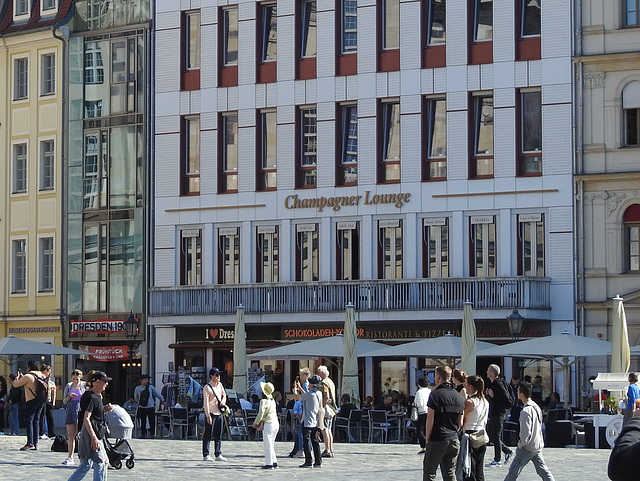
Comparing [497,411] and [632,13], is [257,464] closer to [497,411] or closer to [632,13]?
[497,411]

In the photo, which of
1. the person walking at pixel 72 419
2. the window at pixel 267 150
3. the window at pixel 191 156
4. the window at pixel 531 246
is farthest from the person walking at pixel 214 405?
the window at pixel 191 156

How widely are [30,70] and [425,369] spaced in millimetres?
17117

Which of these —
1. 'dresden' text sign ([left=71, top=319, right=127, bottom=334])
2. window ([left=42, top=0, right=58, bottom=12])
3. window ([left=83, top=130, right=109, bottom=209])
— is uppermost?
window ([left=42, top=0, right=58, bottom=12])

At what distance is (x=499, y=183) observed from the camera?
4138 centimetres

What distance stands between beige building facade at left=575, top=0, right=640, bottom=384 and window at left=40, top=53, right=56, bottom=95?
17714 mm

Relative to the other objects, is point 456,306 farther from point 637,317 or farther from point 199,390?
point 199,390

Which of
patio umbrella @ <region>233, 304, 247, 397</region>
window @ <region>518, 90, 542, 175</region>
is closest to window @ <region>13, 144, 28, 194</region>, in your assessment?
patio umbrella @ <region>233, 304, 247, 397</region>

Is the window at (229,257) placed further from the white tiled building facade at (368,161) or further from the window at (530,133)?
the window at (530,133)

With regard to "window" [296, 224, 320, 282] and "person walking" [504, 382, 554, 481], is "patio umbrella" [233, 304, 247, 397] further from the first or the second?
"person walking" [504, 382, 554, 481]

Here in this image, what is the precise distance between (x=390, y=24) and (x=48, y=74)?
12.2 m

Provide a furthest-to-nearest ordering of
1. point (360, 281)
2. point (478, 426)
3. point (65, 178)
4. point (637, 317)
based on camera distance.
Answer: point (65, 178) → point (360, 281) → point (637, 317) → point (478, 426)

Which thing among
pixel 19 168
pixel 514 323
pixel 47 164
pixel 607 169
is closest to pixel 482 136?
pixel 607 169

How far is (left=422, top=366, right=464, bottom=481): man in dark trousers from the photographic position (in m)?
15.4

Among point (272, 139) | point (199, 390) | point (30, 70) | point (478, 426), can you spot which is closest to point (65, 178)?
point (30, 70)
